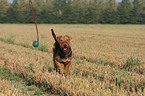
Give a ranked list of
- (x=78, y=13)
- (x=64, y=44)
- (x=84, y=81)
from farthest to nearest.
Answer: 1. (x=78, y=13)
2. (x=84, y=81)
3. (x=64, y=44)

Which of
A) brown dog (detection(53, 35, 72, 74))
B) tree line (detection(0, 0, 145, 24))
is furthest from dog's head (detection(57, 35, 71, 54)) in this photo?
tree line (detection(0, 0, 145, 24))

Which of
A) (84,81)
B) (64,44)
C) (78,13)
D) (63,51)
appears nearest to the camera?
(64,44)

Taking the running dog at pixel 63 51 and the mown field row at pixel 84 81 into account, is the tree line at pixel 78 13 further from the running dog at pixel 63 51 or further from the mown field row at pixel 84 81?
the running dog at pixel 63 51

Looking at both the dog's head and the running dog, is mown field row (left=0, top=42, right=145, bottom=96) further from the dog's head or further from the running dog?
the dog's head

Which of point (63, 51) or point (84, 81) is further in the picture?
point (84, 81)

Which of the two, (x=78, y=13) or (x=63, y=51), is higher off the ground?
(x=78, y=13)

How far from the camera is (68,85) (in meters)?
4.46

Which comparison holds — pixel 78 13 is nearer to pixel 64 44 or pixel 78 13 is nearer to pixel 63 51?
pixel 63 51

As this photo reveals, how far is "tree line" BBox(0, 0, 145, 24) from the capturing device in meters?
64.8

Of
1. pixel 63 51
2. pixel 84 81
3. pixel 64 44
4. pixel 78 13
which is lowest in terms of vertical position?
pixel 84 81

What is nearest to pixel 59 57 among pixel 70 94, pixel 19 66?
pixel 70 94

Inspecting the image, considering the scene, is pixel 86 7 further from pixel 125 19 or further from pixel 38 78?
pixel 38 78

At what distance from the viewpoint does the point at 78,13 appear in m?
68.7

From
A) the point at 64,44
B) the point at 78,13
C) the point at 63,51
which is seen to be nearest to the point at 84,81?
the point at 63,51
